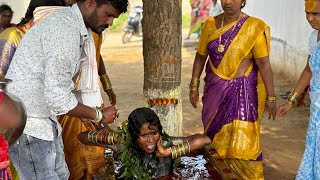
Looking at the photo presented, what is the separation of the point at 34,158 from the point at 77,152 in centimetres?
140

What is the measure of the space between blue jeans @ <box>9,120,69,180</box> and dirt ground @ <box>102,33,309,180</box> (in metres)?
2.94

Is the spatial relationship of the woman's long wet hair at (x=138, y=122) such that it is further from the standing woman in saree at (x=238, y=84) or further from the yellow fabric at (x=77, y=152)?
the standing woman in saree at (x=238, y=84)

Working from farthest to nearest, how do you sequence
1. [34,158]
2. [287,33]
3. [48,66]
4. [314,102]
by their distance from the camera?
[287,33]
[314,102]
[34,158]
[48,66]

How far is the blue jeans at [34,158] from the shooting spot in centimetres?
282

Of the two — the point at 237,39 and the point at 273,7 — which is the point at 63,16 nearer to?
the point at 237,39

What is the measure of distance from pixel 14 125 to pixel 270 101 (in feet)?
9.47

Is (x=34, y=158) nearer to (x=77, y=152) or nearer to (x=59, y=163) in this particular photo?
(x=59, y=163)

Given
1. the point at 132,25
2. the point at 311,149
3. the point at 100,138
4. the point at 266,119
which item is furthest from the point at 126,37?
the point at 311,149

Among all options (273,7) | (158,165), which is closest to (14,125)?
(158,165)

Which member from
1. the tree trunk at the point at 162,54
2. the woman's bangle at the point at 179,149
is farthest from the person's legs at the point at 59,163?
the tree trunk at the point at 162,54

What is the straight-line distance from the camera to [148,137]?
11.5ft

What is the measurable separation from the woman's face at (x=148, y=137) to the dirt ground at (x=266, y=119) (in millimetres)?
2123

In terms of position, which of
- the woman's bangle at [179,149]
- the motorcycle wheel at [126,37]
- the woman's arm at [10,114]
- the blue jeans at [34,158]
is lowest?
the motorcycle wheel at [126,37]

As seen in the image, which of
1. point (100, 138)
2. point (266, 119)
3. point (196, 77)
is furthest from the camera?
point (266, 119)
